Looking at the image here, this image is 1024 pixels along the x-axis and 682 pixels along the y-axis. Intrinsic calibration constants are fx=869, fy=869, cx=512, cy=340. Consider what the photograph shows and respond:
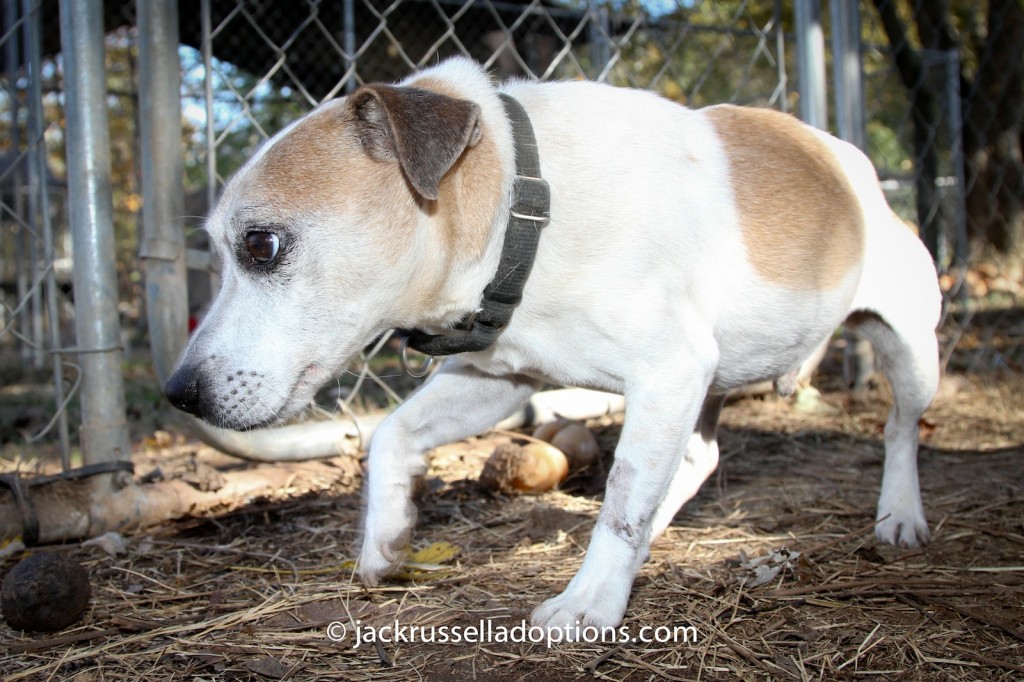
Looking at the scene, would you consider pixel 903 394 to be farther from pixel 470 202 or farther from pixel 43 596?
pixel 43 596

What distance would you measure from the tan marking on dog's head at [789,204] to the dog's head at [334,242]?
761mm

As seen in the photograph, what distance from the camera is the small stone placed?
Answer: 1930mm

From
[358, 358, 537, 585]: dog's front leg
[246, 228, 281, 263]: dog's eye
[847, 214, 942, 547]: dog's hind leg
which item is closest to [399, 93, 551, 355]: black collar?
[358, 358, 537, 585]: dog's front leg

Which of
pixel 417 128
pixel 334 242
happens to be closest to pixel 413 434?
pixel 334 242

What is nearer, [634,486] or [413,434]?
[634,486]

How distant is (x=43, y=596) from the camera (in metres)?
1.93

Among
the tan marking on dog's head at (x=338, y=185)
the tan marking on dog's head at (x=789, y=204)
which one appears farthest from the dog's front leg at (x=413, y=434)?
the tan marking on dog's head at (x=789, y=204)

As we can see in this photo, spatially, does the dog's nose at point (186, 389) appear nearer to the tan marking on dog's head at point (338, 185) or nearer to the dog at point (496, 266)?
the dog at point (496, 266)

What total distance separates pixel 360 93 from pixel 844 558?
1.74 meters

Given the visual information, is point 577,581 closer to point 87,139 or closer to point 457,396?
point 457,396

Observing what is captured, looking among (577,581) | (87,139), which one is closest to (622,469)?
(577,581)

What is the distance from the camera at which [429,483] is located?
9.90 ft

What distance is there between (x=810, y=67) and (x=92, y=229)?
10.4 feet

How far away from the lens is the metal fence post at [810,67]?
4.07 metres
